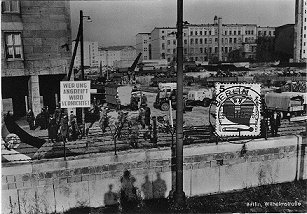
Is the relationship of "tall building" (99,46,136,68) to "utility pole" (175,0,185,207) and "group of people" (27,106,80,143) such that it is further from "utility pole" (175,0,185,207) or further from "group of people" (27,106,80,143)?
"utility pole" (175,0,185,207)

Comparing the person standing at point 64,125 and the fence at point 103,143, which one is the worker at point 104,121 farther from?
the person standing at point 64,125

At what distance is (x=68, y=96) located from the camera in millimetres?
9211

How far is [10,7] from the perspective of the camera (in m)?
9.52

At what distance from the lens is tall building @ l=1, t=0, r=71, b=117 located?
10008 mm

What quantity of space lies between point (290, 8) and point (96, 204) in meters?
9.10

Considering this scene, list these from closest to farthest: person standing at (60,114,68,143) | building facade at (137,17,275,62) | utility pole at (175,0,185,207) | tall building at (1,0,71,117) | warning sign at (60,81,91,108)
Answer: utility pole at (175,0,185,207), warning sign at (60,81,91,108), tall building at (1,0,71,117), person standing at (60,114,68,143), building facade at (137,17,275,62)

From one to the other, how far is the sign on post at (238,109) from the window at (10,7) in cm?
761

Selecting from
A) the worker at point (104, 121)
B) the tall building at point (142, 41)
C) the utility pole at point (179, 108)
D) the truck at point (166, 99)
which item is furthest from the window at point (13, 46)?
the truck at point (166, 99)

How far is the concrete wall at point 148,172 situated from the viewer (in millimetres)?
7859

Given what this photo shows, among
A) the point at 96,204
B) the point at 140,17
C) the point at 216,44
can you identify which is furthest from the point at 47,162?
the point at 216,44

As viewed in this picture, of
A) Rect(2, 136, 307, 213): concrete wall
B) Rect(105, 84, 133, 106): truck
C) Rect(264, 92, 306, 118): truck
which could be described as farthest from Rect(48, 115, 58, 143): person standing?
Rect(264, 92, 306, 118): truck

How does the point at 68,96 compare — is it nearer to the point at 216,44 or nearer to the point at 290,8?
the point at 290,8

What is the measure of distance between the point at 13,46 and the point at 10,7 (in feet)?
4.57

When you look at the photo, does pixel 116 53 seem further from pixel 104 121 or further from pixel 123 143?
pixel 123 143
